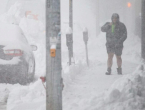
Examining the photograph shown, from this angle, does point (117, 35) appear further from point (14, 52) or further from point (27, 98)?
point (27, 98)

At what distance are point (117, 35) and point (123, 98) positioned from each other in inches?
119

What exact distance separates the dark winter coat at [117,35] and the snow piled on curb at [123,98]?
87.3 inches

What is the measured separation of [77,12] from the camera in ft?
88.4

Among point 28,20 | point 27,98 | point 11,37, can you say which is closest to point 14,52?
point 11,37

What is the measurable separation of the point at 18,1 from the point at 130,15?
1324 centimetres

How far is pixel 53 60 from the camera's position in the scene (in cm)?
366

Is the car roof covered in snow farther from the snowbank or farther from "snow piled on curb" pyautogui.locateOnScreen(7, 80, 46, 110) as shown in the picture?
the snowbank

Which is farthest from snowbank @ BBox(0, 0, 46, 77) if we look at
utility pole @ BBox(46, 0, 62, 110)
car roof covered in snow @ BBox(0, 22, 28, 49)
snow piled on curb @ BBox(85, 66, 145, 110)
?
utility pole @ BBox(46, 0, 62, 110)

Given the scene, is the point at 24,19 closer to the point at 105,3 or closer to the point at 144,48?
the point at 144,48

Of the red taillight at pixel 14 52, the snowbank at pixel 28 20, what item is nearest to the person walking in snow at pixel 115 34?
the red taillight at pixel 14 52

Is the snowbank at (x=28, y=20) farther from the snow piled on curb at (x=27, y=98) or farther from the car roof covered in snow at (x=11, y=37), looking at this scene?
the snow piled on curb at (x=27, y=98)

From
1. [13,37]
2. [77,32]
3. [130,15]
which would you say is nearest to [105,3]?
[130,15]

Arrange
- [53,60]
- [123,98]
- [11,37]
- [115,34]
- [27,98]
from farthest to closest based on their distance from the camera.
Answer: [115,34] → [11,37] → [27,98] → [123,98] → [53,60]

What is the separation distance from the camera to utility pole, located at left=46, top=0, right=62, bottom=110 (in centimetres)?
366
